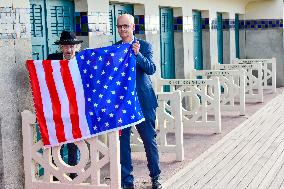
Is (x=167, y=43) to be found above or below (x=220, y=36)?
below

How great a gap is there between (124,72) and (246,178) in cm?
215

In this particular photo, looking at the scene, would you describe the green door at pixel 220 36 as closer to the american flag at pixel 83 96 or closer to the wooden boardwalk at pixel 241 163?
the wooden boardwalk at pixel 241 163

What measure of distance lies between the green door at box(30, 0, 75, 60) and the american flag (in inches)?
51.8

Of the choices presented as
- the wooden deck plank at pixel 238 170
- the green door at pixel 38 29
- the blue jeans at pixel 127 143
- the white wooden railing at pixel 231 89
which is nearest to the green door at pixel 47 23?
the green door at pixel 38 29

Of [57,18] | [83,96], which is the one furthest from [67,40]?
[57,18]

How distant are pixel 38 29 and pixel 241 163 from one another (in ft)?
10.6

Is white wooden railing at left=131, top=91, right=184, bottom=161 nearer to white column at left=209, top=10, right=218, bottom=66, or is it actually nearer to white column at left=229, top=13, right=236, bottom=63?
white column at left=209, top=10, right=218, bottom=66

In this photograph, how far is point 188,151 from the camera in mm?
8969

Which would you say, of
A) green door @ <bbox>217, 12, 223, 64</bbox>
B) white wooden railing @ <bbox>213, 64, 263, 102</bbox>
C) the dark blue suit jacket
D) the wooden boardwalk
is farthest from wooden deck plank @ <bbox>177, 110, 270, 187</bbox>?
green door @ <bbox>217, 12, 223, 64</bbox>

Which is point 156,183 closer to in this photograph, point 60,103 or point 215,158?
point 60,103

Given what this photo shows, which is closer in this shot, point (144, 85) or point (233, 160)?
point (144, 85)

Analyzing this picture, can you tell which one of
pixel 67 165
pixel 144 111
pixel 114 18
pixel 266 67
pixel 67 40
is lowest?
pixel 67 165

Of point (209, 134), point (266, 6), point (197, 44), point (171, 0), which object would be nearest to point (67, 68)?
point (209, 134)

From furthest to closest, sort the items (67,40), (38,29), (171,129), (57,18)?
(171,129), (57,18), (38,29), (67,40)
